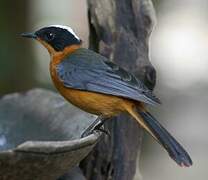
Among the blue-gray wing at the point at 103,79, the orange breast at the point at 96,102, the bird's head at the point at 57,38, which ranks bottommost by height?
the orange breast at the point at 96,102

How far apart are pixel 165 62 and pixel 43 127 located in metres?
4.77

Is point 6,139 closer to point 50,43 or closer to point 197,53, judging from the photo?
point 50,43

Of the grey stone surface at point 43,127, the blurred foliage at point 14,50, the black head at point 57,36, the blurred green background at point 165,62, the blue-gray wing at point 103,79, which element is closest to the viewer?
the grey stone surface at point 43,127

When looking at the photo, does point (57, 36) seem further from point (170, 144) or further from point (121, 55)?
point (170, 144)

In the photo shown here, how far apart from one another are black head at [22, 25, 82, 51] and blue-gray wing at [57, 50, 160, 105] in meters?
0.12

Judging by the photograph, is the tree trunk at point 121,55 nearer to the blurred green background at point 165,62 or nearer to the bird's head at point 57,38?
the bird's head at point 57,38

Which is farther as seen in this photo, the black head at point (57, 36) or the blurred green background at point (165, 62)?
the blurred green background at point (165, 62)

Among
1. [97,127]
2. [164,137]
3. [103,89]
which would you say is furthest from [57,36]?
[164,137]

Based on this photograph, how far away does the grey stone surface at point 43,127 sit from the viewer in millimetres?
2744

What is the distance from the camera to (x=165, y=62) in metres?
8.16

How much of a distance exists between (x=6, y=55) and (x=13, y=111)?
105 inches

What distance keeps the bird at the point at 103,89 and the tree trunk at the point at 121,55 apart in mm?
97

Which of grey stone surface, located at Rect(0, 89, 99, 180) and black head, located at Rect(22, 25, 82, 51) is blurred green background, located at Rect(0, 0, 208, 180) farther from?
grey stone surface, located at Rect(0, 89, 99, 180)

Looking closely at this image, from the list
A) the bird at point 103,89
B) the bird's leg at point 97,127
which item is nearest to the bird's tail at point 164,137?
the bird at point 103,89
